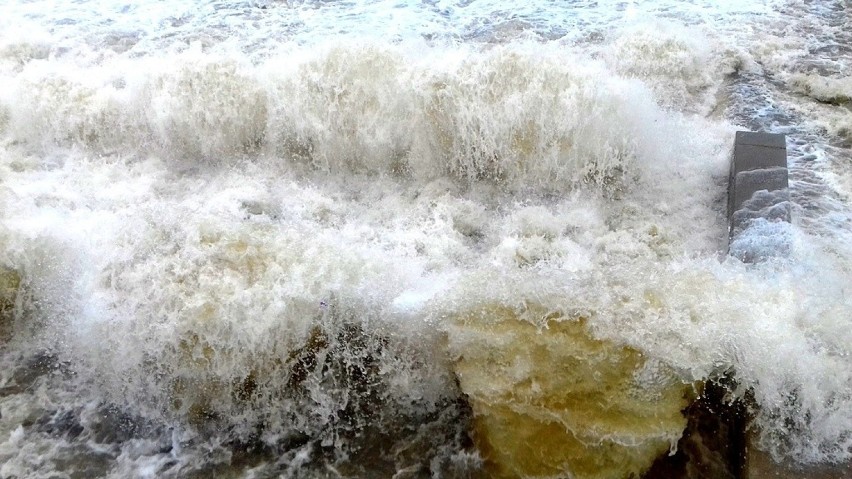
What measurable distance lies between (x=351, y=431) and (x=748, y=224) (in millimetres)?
3053

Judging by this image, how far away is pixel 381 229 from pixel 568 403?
2.23 meters

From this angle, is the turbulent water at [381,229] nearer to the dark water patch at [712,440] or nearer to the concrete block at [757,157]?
the dark water patch at [712,440]

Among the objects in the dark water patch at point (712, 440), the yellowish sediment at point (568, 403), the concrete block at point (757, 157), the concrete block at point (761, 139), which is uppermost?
the concrete block at point (761, 139)

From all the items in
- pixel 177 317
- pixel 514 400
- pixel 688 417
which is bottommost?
pixel 688 417

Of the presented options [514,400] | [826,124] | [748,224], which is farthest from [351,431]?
[826,124]

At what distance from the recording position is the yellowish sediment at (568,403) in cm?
312

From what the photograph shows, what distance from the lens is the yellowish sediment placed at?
312 centimetres

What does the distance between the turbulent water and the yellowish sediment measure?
82 millimetres

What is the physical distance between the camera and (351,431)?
360 cm

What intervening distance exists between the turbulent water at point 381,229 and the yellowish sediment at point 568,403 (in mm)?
82

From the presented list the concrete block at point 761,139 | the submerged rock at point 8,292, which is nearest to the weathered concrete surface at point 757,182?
the concrete block at point 761,139

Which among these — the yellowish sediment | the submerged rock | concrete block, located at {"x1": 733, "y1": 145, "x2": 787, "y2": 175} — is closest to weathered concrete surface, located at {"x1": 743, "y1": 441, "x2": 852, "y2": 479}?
the yellowish sediment

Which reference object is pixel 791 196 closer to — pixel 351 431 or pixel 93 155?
pixel 351 431

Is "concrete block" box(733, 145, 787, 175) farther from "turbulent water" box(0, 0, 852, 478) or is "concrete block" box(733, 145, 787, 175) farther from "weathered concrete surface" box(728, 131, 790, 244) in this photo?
"turbulent water" box(0, 0, 852, 478)
